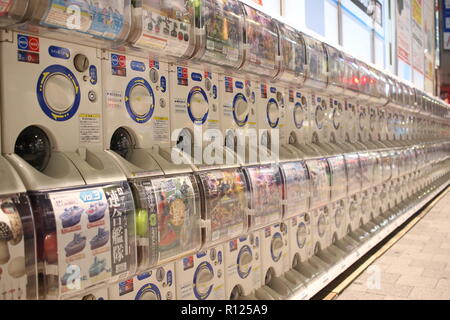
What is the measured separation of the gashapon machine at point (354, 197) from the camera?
3.89m

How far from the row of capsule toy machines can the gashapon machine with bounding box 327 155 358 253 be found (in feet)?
0.09

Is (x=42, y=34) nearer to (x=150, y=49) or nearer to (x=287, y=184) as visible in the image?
(x=150, y=49)

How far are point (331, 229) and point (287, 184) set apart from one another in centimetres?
167

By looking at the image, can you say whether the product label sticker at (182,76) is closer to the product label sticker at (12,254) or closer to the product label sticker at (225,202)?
the product label sticker at (225,202)

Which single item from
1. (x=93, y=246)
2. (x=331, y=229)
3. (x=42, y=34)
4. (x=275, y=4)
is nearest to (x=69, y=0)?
(x=42, y=34)

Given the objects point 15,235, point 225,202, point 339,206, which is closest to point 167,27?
point 225,202

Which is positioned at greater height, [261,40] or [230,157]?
[261,40]

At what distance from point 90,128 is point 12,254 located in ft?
2.17

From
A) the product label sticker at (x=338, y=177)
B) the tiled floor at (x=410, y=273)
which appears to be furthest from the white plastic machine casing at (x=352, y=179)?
the tiled floor at (x=410, y=273)

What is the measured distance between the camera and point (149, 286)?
2102mm

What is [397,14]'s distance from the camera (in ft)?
26.3

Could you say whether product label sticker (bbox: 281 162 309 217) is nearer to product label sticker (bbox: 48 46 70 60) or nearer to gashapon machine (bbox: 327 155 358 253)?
gashapon machine (bbox: 327 155 358 253)

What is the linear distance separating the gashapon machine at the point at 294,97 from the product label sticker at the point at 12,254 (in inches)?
77.6

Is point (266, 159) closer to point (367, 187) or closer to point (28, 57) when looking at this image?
point (28, 57)
